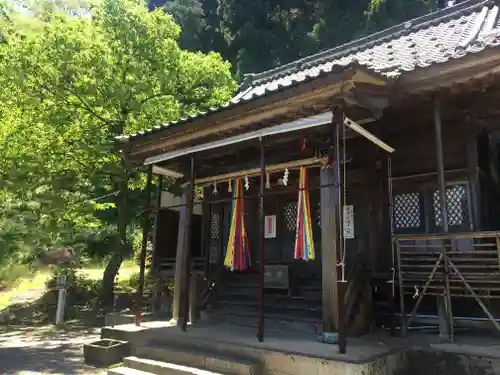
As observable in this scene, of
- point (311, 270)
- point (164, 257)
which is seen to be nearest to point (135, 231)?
point (164, 257)

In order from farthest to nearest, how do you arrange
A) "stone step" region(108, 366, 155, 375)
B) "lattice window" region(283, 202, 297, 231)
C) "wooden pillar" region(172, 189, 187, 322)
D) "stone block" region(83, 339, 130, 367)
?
"lattice window" region(283, 202, 297, 231) → "wooden pillar" region(172, 189, 187, 322) → "stone block" region(83, 339, 130, 367) → "stone step" region(108, 366, 155, 375)

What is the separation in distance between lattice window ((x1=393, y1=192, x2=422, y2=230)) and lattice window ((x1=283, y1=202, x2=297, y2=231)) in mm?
2503

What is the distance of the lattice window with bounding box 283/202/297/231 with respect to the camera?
986 centimetres

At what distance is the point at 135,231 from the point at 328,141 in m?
19.0

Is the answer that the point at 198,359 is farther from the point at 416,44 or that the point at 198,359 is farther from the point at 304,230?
the point at 416,44

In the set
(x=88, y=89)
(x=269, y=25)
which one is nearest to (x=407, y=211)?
(x=88, y=89)

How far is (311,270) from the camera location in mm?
9133

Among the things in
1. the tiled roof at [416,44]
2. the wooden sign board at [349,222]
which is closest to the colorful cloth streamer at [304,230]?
the wooden sign board at [349,222]

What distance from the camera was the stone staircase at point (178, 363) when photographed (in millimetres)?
5695

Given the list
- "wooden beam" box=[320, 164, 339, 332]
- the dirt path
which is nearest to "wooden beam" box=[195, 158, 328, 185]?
"wooden beam" box=[320, 164, 339, 332]

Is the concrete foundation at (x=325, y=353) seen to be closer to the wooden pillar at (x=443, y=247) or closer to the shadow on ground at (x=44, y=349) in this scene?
the wooden pillar at (x=443, y=247)

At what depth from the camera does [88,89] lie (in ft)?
42.9

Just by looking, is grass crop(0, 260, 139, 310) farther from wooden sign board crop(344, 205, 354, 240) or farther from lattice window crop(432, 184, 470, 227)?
lattice window crop(432, 184, 470, 227)

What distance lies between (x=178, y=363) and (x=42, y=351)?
463 cm
